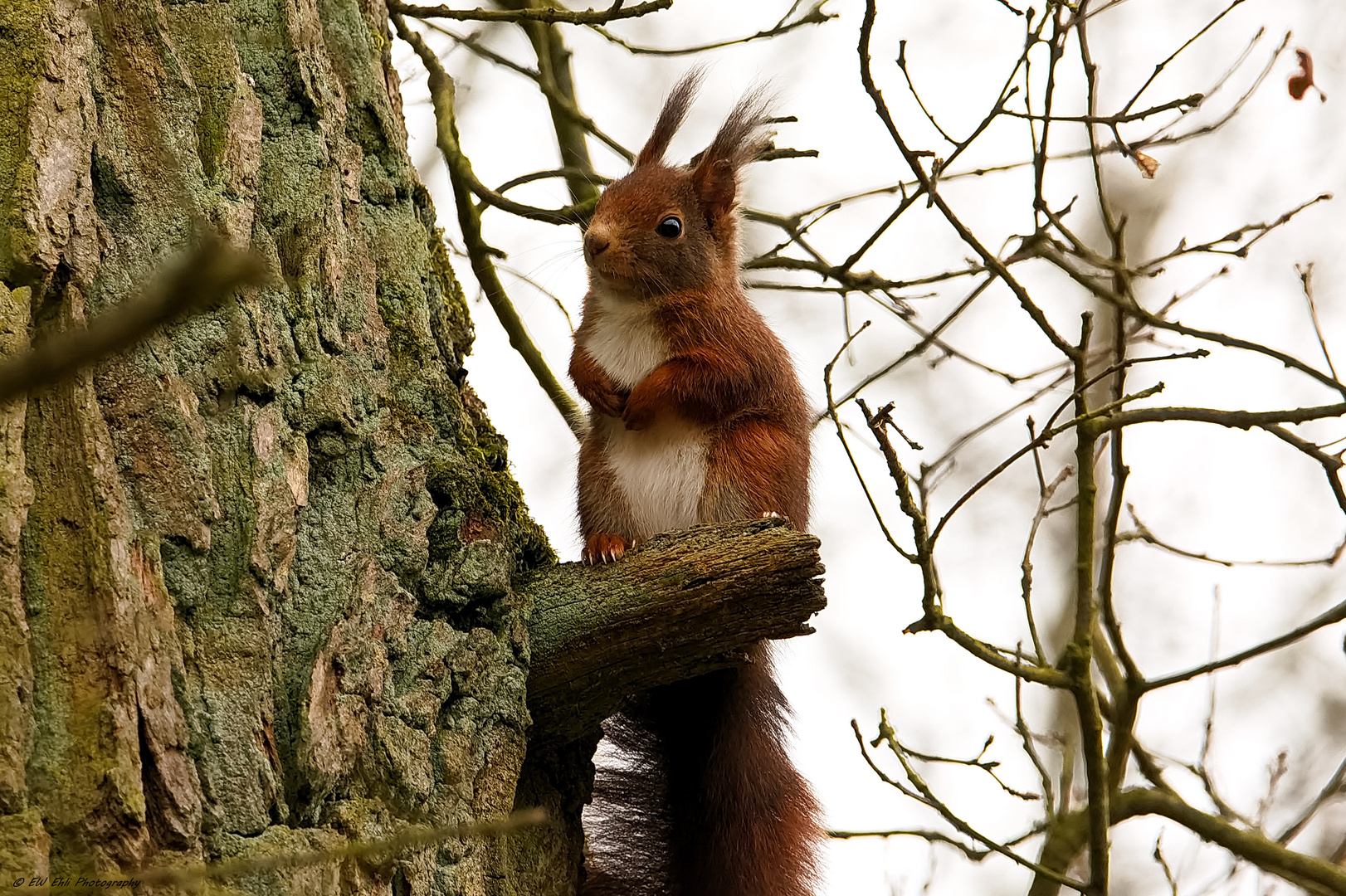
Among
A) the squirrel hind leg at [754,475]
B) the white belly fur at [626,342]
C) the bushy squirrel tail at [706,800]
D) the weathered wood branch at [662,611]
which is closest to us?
the weathered wood branch at [662,611]

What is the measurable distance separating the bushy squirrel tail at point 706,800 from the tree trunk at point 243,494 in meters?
0.42

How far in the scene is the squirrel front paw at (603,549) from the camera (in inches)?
76.9

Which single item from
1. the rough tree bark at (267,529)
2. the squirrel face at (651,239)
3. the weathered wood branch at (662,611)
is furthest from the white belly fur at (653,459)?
the weathered wood branch at (662,611)

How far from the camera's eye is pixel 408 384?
192cm

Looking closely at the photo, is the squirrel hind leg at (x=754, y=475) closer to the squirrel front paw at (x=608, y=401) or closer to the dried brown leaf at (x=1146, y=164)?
the squirrel front paw at (x=608, y=401)

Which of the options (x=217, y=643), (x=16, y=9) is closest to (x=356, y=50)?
(x=16, y=9)

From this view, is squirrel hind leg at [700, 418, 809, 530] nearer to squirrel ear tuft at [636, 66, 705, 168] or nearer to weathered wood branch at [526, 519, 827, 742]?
weathered wood branch at [526, 519, 827, 742]

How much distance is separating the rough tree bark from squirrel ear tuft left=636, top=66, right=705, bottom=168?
944mm

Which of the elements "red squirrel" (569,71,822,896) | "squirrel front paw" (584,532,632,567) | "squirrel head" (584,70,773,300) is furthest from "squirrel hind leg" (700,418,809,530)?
"squirrel head" (584,70,773,300)

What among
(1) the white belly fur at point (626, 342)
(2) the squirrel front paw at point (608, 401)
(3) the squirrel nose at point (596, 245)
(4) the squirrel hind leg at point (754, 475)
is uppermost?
(3) the squirrel nose at point (596, 245)

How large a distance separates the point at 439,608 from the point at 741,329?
44.1 inches

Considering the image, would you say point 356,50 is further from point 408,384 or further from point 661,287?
point 661,287

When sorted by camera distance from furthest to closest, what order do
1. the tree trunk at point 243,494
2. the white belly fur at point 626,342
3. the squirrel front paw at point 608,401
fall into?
the white belly fur at point 626,342, the squirrel front paw at point 608,401, the tree trunk at point 243,494

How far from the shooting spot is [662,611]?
1757 millimetres
